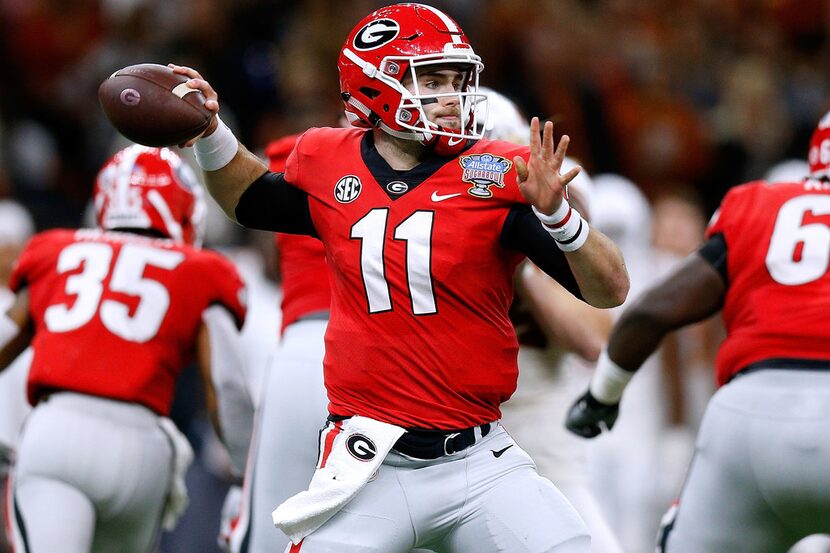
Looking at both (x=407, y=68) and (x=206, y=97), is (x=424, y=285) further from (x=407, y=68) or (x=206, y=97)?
(x=206, y=97)

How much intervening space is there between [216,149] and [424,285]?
0.71 m

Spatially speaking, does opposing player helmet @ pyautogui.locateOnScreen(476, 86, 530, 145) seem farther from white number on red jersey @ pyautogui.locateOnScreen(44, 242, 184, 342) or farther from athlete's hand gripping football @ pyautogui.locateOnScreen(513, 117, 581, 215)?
athlete's hand gripping football @ pyautogui.locateOnScreen(513, 117, 581, 215)

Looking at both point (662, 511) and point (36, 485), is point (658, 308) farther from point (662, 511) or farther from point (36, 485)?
point (662, 511)

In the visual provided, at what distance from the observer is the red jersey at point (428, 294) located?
11.8ft

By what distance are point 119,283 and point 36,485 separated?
75 centimetres

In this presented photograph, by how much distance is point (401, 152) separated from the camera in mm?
3812

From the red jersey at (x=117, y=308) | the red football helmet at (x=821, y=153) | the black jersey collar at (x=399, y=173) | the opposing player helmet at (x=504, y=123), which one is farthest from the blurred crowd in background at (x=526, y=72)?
the black jersey collar at (x=399, y=173)

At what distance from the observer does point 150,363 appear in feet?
16.0

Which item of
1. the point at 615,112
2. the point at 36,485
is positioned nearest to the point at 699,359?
the point at 615,112

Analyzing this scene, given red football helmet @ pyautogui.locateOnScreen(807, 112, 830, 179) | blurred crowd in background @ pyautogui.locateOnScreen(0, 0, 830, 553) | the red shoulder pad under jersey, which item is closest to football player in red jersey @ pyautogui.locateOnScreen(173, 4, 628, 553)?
the red shoulder pad under jersey

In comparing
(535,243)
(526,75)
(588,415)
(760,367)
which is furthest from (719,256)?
(526,75)

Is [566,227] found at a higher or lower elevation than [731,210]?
higher

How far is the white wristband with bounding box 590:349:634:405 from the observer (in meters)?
4.82

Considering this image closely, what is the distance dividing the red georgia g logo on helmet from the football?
0.46 metres
